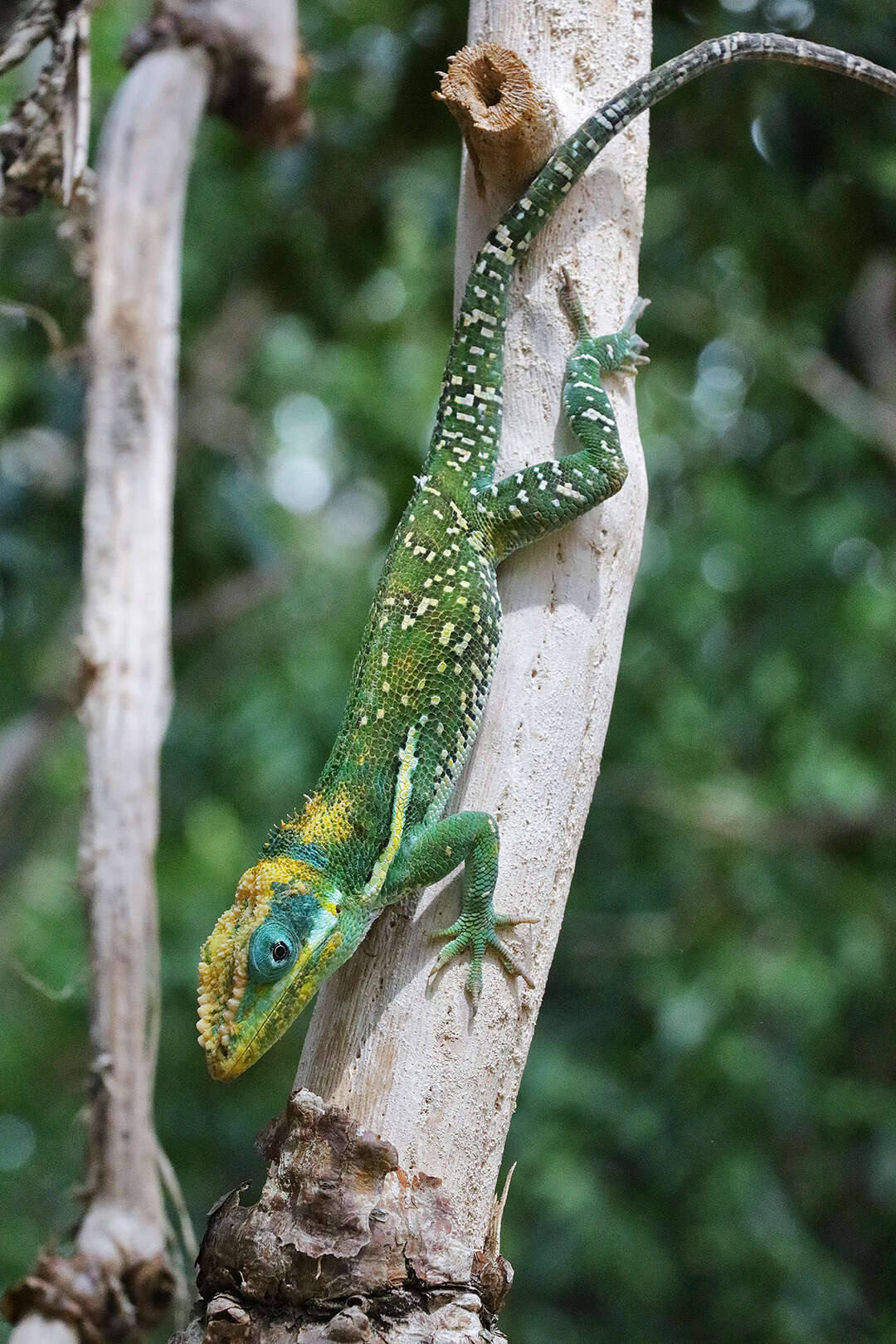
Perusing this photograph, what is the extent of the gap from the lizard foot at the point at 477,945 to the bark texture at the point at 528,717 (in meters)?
0.03

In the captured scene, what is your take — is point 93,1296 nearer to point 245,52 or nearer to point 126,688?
point 126,688

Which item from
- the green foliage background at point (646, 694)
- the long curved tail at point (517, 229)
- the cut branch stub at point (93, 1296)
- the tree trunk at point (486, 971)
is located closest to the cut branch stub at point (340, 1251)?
the tree trunk at point (486, 971)

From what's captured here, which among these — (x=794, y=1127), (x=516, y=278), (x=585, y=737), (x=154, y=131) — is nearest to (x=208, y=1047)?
(x=585, y=737)

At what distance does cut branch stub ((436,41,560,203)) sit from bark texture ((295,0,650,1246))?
52 millimetres

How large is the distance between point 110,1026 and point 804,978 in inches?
188

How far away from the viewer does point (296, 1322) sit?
2449 mm

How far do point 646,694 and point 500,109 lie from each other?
7.01m

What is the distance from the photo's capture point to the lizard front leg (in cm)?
278

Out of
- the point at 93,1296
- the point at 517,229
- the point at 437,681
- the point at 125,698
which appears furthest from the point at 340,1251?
the point at 517,229

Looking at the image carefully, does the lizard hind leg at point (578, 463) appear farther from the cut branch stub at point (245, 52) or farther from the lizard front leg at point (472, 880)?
the cut branch stub at point (245, 52)

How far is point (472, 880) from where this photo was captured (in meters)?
2.90

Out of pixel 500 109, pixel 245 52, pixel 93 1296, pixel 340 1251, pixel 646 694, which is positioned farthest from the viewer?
pixel 646 694

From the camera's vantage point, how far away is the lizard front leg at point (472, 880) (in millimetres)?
2779

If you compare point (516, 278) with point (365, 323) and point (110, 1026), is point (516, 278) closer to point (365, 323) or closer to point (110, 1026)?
point (110, 1026)
